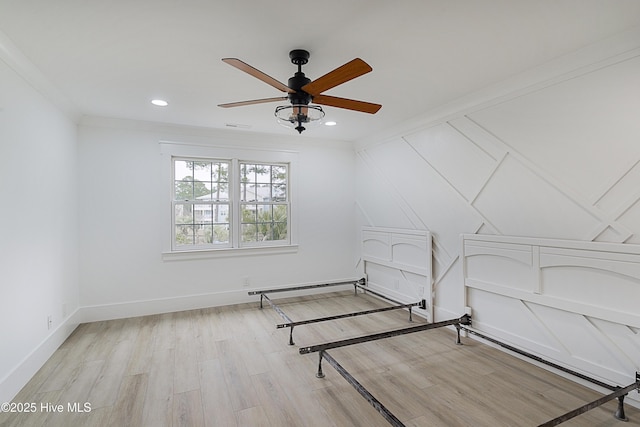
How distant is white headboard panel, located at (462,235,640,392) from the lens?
7.31 feet

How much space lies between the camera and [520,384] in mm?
2486

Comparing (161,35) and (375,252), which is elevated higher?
(161,35)

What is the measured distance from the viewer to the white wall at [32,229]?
2311 mm

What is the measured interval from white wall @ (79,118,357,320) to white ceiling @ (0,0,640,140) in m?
0.95

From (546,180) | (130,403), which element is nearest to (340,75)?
(546,180)

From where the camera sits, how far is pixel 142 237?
419 centimetres

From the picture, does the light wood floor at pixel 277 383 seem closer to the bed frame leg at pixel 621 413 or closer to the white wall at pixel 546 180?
the bed frame leg at pixel 621 413

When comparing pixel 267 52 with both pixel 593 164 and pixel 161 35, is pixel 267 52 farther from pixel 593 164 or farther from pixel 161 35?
pixel 593 164

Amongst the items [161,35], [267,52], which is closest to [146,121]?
[161,35]

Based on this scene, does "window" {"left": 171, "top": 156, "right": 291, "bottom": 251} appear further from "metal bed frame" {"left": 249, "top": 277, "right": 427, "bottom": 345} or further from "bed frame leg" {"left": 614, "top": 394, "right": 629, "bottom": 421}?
"bed frame leg" {"left": 614, "top": 394, "right": 629, "bottom": 421}

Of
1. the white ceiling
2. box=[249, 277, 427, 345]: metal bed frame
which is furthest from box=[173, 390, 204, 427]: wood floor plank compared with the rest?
the white ceiling

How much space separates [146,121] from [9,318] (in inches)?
107

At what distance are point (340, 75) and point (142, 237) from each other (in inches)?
142

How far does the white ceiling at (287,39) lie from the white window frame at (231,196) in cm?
127
